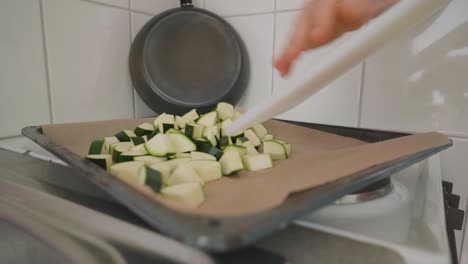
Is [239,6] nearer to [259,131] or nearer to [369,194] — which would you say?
[259,131]

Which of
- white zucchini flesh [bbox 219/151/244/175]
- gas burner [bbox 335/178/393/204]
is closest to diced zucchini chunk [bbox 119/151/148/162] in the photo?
white zucchini flesh [bbox 219/151/244/175]

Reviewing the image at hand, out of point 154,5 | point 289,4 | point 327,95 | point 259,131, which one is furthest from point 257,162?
point 154,5

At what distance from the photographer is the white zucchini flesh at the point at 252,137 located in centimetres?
47

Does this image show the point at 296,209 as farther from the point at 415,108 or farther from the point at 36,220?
the point at 415,108

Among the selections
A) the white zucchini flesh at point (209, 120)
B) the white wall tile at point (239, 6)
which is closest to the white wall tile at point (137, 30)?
the white wall tile at point (239, 6)

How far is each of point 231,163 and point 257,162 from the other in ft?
0.13

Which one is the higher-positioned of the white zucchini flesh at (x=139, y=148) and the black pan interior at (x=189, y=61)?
the black pan interior at (x=189, y=61)

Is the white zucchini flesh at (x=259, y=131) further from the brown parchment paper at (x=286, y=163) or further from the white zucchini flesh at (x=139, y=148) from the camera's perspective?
the white zucchini flesh at (x=139, y=148)

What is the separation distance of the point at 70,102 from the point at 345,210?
1.84 ft

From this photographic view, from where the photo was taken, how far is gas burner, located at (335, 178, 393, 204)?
0.28 m

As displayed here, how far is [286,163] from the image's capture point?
0.37 meters

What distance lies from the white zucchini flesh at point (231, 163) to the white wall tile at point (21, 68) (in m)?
0.41

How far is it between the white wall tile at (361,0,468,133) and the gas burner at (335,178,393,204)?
0.33m

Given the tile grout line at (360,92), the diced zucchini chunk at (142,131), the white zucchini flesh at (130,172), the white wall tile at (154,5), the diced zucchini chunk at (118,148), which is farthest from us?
the white wall tile at (154,5)
